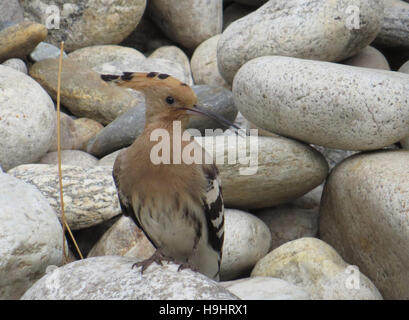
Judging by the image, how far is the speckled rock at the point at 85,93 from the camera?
5.69 meters

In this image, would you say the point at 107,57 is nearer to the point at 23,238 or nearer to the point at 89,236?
the point at 89,236

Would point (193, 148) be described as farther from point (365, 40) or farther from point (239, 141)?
point (365, 40)

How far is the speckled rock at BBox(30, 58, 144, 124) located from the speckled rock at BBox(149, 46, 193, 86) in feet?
2.81

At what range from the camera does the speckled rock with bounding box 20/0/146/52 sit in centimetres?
607

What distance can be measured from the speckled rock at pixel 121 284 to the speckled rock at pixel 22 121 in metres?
1.97

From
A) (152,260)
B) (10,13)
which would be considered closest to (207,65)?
(10,13)

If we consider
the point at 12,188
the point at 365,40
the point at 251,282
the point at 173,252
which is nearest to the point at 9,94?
the point at 12,188

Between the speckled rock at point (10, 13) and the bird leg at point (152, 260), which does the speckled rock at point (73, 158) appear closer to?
the speckled rock at point (10, 13)

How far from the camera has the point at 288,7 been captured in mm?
5164

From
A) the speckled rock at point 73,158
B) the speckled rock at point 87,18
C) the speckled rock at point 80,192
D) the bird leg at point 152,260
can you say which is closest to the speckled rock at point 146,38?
the speckled rock at point 87,18

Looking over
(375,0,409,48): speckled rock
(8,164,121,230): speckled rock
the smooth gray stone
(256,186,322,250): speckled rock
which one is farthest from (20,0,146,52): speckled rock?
(256,186,322,250): speckled rock

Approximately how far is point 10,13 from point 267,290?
404cm

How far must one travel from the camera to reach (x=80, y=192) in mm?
4297
